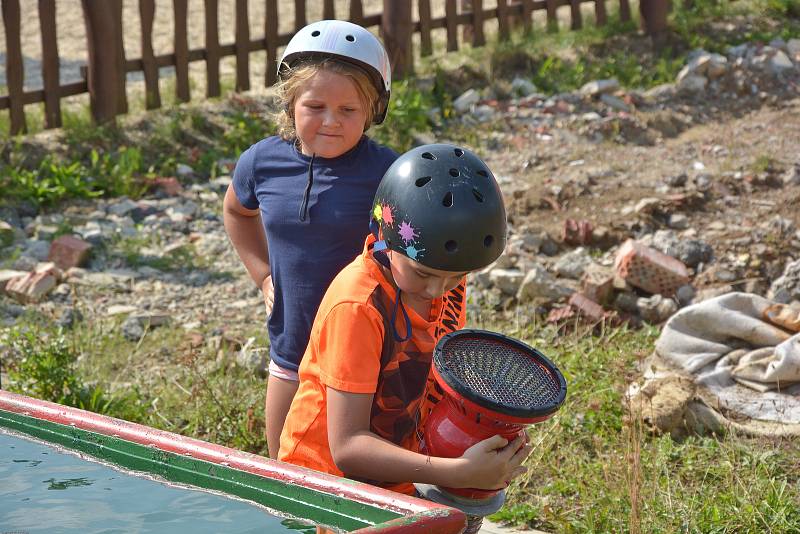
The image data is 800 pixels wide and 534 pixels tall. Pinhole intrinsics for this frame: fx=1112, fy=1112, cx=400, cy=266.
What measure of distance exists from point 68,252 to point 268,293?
3544 millimetres

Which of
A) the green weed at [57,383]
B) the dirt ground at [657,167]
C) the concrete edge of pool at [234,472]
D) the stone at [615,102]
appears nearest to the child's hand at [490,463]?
the concrete edge of pool at [234,472]

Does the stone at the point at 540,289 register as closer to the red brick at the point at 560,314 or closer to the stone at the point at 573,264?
the red brick at the point at 560,314

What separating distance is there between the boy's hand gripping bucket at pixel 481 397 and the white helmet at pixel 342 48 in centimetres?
89

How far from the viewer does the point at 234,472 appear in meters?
2.45

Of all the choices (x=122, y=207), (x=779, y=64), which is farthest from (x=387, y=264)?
(x=779, y=64)

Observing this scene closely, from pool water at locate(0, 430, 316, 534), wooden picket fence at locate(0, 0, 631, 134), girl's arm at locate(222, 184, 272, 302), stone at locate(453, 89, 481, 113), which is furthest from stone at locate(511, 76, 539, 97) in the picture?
pool water at locate(0, 430, 316, 534)

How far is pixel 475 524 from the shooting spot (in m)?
2.58

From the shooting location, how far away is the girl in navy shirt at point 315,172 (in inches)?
120

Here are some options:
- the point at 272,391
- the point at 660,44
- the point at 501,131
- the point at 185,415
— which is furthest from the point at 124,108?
the point at 272,391

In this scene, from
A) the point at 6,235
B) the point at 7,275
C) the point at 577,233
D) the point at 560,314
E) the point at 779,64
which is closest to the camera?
the point at 560,314

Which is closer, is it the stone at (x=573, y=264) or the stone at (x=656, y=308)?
the stone at (x=656, y=308)

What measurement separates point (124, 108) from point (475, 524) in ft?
21.1

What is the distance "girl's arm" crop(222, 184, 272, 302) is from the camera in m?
3.48

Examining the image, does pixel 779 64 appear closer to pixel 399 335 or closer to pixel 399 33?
pixel 399 33
